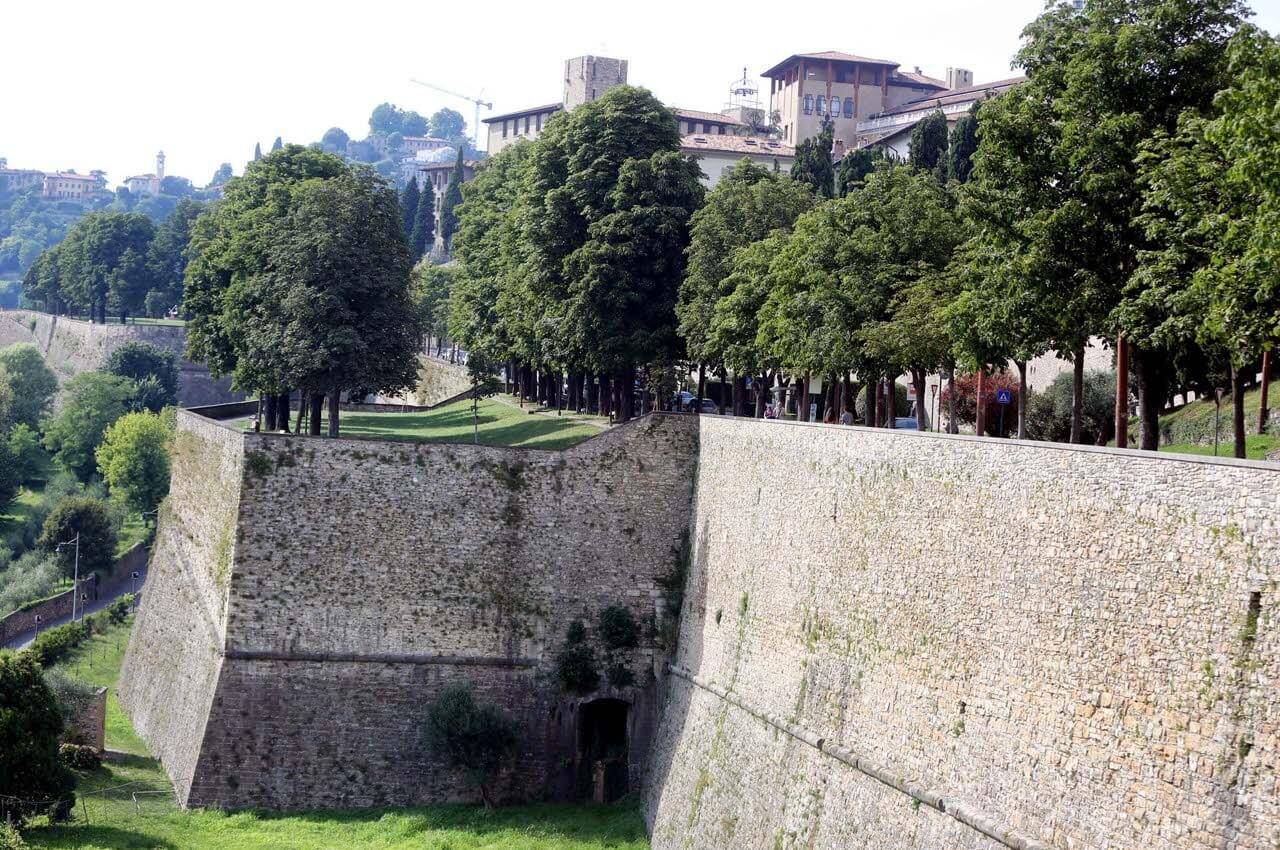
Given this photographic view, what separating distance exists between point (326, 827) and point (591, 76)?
106 meters

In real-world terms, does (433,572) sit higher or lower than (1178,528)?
→ lower

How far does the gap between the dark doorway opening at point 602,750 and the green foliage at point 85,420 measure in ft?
247

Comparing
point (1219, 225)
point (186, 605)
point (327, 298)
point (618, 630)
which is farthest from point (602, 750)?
point (1219, 225)

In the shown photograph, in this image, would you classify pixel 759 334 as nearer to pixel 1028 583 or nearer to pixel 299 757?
pixel 299 757

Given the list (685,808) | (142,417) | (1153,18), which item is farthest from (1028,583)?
(142,417)

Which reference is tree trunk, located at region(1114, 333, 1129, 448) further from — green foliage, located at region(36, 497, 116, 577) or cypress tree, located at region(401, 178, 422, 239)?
cypress tree, located at region(401, 178, 422, 239)

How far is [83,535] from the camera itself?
82.6 metres

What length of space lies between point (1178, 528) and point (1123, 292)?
8616 millimetres

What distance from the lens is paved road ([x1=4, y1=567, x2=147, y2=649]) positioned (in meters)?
71.8

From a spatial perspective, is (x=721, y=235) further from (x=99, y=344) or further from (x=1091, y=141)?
(x=99, y=344)

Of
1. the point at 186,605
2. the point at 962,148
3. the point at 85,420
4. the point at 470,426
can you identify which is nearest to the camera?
the point at 186,605

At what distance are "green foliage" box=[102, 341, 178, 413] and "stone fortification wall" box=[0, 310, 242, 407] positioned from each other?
3.98 feet

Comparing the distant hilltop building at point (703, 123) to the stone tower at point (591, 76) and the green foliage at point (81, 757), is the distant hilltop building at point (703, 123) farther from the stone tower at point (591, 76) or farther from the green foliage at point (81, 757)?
the green foliage at point (81, 757)

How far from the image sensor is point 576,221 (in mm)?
51219
